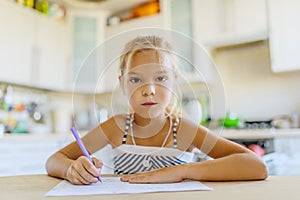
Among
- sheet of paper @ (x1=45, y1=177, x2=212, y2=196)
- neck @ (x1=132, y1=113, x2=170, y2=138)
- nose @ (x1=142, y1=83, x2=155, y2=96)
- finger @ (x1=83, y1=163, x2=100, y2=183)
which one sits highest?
nose @ (x1=142, y1=83, x2=155, y2=96)

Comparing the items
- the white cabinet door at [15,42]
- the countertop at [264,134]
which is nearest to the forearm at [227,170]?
the countertop at [264,134]

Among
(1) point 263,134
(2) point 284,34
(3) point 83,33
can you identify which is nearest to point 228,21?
(2) point 284,34

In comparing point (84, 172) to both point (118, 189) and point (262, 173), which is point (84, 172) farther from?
point (262, 173)

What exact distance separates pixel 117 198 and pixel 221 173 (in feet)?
0.79

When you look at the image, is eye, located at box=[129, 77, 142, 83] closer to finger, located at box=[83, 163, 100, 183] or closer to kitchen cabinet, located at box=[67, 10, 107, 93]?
finger, located at box=[83, 163, 100, 183]

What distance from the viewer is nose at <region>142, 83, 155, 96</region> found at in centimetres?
54

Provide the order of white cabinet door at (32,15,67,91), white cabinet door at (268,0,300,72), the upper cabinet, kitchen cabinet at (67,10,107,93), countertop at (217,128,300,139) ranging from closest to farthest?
countertop at (217,128,300,139) → white cabinet door at (268,0,300,72) → the upper cabinet → white cabinet door at (32,15,67,91) → kitchen cabinet at (67,10,107,93)

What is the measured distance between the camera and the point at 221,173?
514 millimetres

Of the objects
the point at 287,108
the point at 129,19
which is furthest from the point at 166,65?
the point at 129,19

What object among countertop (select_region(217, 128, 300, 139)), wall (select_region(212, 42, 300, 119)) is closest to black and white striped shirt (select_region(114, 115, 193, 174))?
countertop (select_region(217, 128, 300, 139))

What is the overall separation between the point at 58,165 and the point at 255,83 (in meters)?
1.90

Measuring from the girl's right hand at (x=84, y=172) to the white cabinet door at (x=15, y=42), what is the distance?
183cm

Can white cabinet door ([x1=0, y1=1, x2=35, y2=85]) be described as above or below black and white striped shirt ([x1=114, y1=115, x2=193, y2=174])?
above

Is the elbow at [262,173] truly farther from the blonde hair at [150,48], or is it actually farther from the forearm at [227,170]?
the blonde hair at [150,48]
